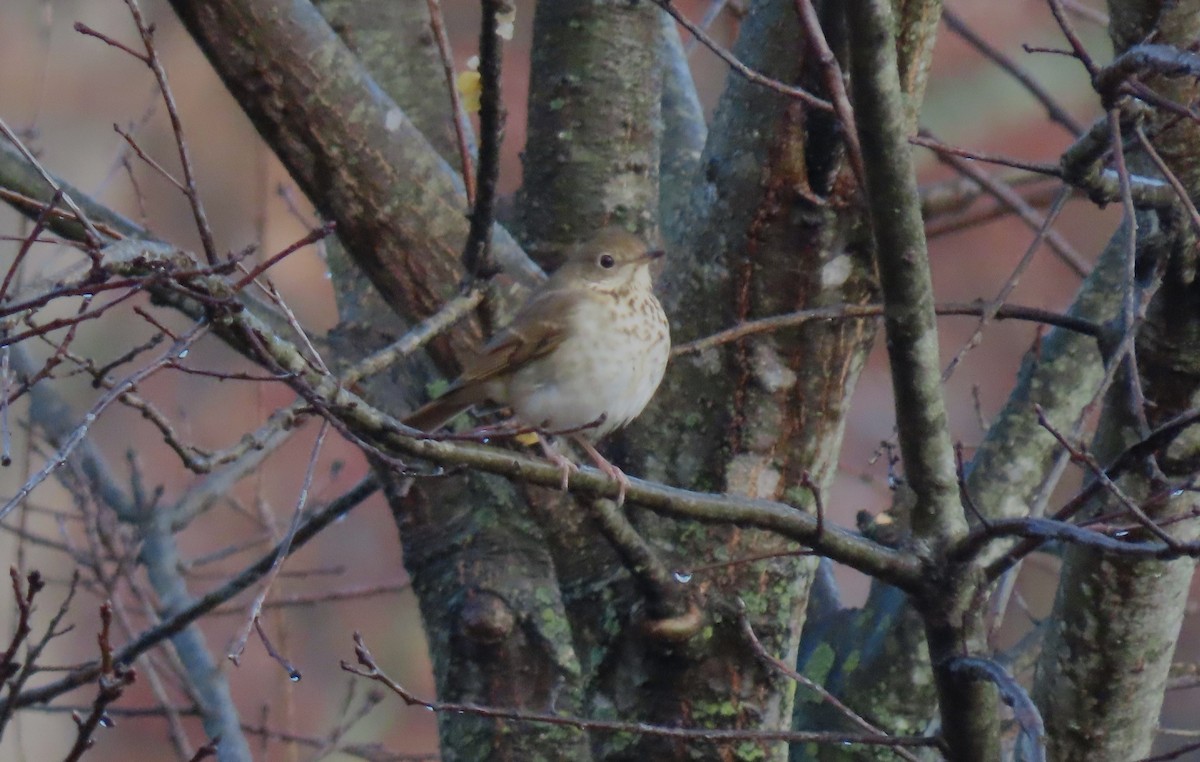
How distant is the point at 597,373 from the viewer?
3.17m

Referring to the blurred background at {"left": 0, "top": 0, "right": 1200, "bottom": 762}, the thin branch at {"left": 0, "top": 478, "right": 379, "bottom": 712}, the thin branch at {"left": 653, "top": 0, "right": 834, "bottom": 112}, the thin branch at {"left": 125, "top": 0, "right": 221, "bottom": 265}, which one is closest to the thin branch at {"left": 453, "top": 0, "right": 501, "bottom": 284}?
the thin branch at {"left": 653, "top": 0, "right": 834, "bottom": 112}

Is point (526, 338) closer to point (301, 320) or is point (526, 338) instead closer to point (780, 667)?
point (780, 667)

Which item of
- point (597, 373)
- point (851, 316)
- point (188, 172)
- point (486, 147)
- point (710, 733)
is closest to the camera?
point (188, 172)

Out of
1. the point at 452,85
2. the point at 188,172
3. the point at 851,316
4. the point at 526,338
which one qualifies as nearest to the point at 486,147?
the point at 452,85

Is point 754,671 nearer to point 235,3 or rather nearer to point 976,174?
point 976,174

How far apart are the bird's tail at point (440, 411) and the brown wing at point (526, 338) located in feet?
0.19

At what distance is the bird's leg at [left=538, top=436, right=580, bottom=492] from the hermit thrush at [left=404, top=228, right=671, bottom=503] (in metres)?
0.11

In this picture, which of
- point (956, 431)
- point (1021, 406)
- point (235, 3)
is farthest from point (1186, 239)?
point (956, 431)

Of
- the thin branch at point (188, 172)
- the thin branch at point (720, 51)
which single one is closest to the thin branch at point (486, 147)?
the thin branch at point (720, 51)

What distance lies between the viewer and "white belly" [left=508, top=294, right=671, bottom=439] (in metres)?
3.09

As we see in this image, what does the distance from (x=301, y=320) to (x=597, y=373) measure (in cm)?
564

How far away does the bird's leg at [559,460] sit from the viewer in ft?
7.39

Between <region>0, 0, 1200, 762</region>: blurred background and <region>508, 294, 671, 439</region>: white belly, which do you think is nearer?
<region>508, 294, 671, 439</region>: white belly

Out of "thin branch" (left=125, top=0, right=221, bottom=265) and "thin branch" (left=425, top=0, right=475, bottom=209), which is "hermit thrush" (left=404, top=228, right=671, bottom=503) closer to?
"thin branch" (left=425, top=0, right=475, bottom=209)
